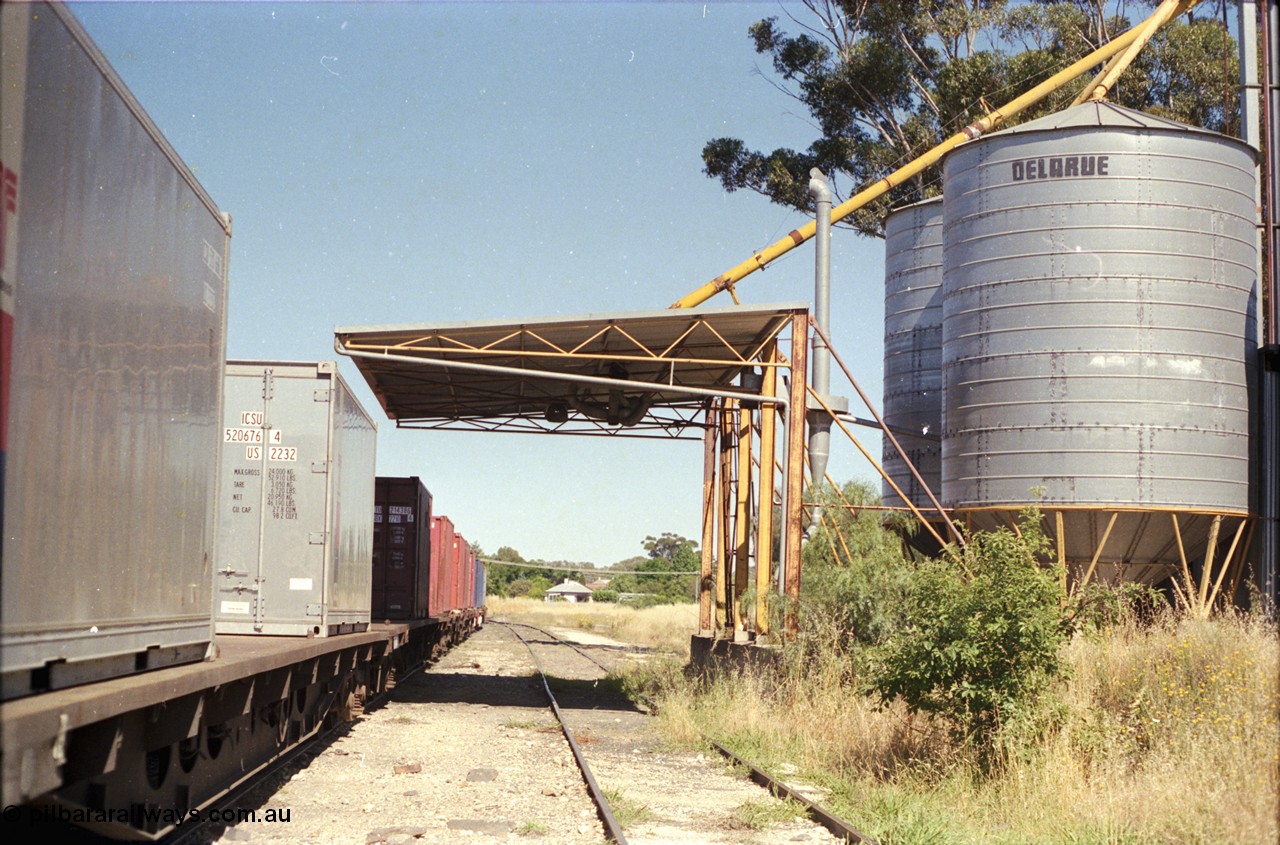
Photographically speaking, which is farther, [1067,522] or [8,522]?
[1067,522]

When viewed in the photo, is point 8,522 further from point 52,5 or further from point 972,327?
point 972,327

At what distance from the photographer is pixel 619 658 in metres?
36.1

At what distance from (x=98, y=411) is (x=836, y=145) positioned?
3628cm

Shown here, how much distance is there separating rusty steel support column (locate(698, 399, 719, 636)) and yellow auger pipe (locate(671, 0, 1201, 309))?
759cm

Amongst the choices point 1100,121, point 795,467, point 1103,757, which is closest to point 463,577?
point 795,467

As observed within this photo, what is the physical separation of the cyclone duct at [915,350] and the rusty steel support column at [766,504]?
505 centimetres

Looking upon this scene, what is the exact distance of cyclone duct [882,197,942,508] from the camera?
2544cm

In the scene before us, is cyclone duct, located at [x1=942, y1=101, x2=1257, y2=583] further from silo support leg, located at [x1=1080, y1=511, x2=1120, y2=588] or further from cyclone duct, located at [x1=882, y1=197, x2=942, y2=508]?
cyclone duct, located at [x1=882, y1=197, x2=942, y2=508]

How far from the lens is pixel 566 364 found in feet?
76.4

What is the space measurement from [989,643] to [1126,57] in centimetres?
2122

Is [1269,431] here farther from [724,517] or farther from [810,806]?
[810,806]

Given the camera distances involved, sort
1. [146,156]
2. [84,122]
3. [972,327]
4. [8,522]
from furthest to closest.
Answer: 1. [972,327]
2. [146,156]
3. [84,122]
4. [8,522]

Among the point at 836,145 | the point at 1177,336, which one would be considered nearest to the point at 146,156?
the point at 1177,336

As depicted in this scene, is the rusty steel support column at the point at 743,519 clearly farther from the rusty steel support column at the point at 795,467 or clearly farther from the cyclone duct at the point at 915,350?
the cyclone duct at the point at 915,350
